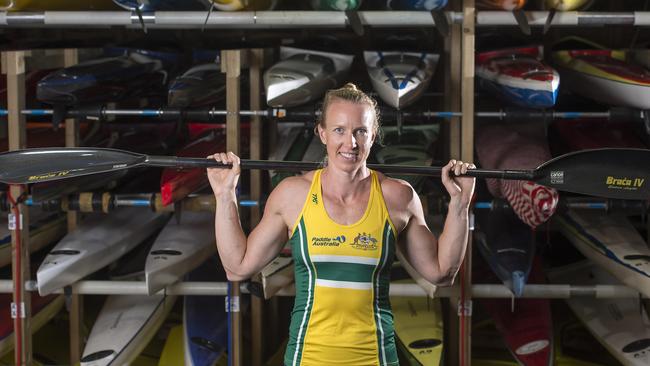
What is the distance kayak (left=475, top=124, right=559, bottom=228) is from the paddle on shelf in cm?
52

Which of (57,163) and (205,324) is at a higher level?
(57,163)

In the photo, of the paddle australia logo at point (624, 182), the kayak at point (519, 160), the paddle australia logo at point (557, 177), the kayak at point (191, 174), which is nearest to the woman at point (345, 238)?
the paddle australia logo at point (557, 177)

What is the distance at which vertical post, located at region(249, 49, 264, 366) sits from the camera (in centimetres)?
→ 317

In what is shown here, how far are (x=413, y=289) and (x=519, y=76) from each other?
0.87m

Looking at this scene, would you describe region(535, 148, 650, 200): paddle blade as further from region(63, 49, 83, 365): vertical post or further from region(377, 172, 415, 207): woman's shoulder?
region(63, 49, 83, 365): vertical post

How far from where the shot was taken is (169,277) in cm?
308

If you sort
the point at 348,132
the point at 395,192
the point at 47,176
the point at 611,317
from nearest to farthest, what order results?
the point at 348,132, the point at 395,192, the point at 47,176, the point at 611,317

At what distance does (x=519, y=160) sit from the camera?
315 cm

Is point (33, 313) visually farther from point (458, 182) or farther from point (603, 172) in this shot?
point (603, 172)

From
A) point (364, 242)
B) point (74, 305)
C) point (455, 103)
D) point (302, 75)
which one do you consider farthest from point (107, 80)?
point (364, 242)

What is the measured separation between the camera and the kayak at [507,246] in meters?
2.96

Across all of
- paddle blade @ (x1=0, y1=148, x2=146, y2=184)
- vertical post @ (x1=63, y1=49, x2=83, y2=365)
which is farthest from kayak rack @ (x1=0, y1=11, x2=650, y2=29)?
paddle blade @ (x1=0, y1=148, x2=146, y2=184)

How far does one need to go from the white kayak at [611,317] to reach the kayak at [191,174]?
1.47 meters

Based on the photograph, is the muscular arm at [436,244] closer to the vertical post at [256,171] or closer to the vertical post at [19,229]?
the vertical post at [256,171]
